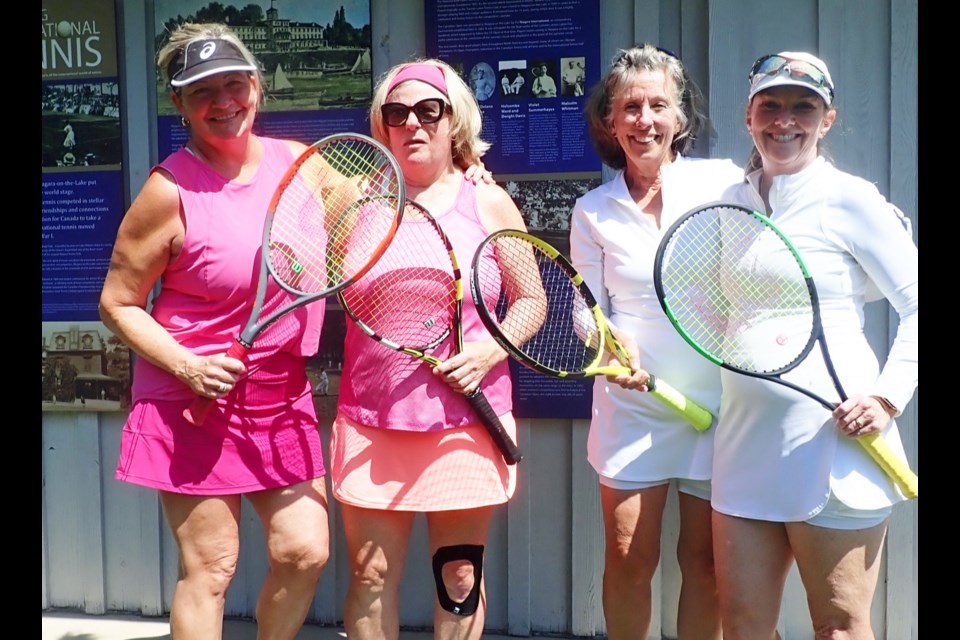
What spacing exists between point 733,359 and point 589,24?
1825mm

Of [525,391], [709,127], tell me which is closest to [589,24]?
[709,127]

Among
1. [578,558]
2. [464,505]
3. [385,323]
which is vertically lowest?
[578,558]

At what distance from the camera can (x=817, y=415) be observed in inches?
115

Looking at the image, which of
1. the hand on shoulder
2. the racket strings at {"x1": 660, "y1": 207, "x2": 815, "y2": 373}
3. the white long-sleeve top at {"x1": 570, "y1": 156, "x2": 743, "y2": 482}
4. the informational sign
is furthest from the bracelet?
the informational sign

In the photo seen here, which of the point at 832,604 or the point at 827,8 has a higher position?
the point at 827,8

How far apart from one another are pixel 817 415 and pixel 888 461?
9.1 inches

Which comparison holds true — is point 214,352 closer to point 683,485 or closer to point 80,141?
point 683,485

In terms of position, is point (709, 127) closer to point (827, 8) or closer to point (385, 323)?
point (827, 8)

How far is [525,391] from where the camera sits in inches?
173

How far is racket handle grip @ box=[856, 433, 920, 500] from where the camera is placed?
2867 millimetres

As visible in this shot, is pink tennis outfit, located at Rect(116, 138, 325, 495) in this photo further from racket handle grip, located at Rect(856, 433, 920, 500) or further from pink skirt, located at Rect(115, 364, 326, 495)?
racket handle grip, located at Rect(856, 433, 920, 500)

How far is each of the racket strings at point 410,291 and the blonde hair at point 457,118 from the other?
0.35 metres

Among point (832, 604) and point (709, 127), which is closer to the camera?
point (832, 604)

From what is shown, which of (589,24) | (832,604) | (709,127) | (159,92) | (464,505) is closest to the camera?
(832,604)
